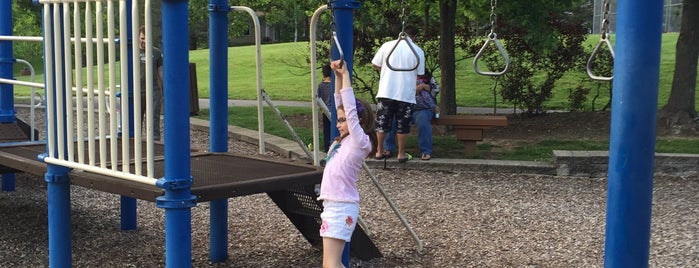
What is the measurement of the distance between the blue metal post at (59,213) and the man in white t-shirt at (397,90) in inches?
164

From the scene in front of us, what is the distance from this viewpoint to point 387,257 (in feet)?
16.8

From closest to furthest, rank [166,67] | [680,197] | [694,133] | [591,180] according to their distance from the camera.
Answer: [166,67] < [680,197] < [591,180] < [694,133]

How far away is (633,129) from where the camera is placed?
3.11 meters

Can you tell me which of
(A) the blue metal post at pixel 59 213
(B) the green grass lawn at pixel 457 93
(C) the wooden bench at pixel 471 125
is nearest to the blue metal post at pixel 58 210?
(A) the blue metal post at pixel 59 213

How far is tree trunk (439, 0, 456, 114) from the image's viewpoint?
36.2 ft

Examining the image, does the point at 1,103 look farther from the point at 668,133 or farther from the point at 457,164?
the point at 668,133

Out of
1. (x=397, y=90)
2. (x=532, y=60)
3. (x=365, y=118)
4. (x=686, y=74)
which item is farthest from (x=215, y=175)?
(x=532, y=60)

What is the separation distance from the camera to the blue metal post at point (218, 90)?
491 centimetres

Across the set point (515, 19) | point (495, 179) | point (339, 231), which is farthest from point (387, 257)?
point (515, 19)

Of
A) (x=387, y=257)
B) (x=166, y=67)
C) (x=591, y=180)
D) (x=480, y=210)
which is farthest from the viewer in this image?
(x=591, y=180)

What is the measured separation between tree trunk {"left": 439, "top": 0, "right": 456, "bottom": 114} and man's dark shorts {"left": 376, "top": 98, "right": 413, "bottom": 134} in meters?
2.85

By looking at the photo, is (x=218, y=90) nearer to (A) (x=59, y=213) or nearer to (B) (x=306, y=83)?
(A) (x=59, y=213)

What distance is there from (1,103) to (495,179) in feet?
15.7

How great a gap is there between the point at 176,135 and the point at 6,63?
425 centimetres
